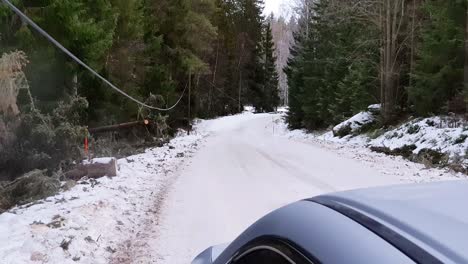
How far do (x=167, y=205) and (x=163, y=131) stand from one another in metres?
14.4

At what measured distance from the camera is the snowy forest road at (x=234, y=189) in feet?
20.3

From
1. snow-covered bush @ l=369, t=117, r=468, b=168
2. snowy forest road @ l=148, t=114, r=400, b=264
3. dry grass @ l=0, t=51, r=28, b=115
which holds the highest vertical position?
dry grass @ l=0, t=51, r=28, b=115

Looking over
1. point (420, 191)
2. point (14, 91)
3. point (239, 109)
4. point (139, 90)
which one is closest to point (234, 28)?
point (239, 109)

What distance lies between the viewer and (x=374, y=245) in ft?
4.59

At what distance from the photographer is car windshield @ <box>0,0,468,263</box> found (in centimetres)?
648

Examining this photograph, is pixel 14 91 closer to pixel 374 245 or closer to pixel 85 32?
pixel 85 32

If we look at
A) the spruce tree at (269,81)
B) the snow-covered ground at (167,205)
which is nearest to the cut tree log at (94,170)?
the snow-covered ground at (167,205)

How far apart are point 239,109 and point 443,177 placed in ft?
182

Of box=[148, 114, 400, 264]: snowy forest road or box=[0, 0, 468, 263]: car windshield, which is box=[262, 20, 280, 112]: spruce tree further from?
box=[148, 114, 400, 264]: snowy forest road

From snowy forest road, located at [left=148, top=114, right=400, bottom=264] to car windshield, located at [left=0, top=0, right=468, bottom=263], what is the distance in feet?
0.13

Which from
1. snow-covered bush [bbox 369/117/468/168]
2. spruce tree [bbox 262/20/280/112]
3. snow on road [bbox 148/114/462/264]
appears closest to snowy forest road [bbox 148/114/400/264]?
snow on road [bbox 148/114/462/264]

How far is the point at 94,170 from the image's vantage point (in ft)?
32.7

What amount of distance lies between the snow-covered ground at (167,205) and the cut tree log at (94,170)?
0.35 meters

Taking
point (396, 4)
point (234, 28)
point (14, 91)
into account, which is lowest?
point (14, 91)
